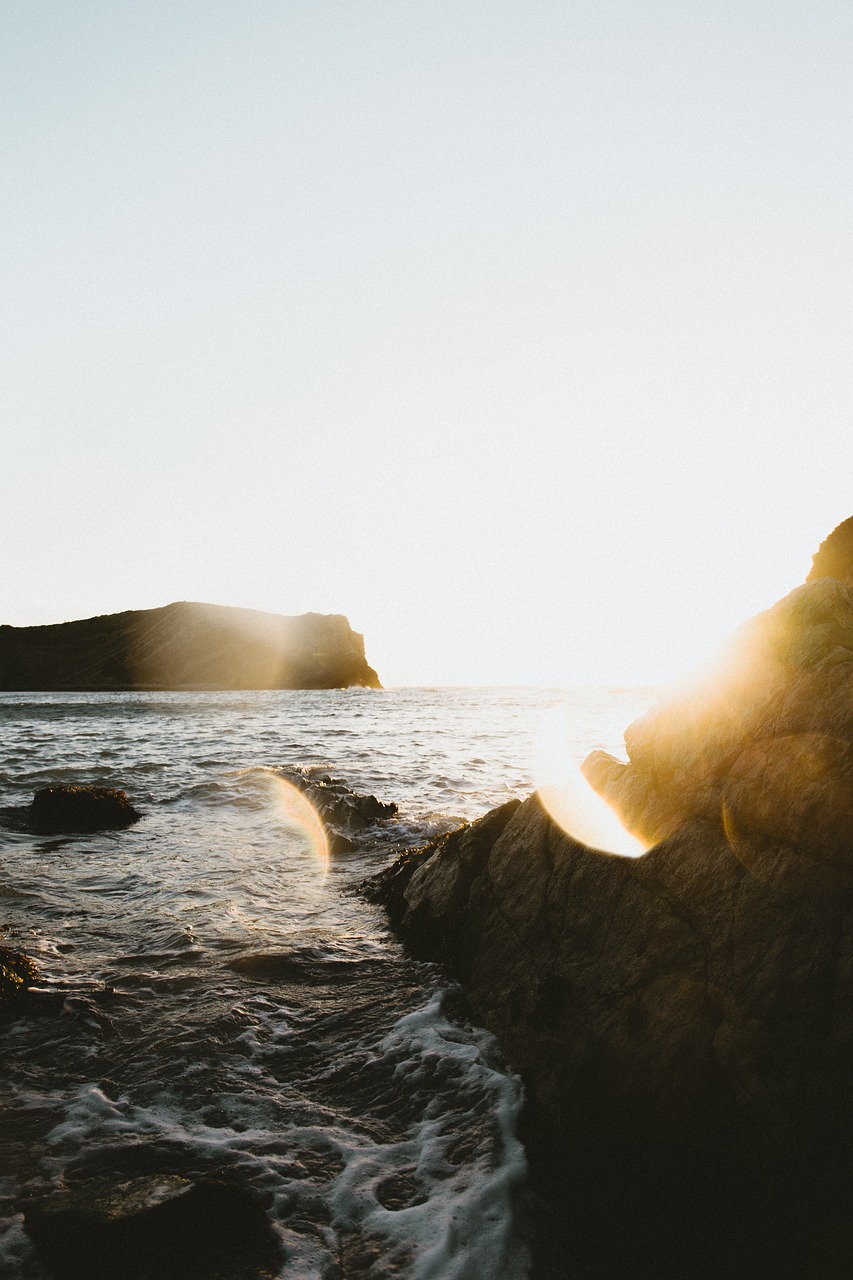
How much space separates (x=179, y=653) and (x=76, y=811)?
98.1 m

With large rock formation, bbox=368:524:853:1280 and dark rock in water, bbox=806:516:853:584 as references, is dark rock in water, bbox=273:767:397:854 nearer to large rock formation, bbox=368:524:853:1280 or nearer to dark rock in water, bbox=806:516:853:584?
large rock formation, bbox=368:524:853:1280

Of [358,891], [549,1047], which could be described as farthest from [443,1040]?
[358,891]

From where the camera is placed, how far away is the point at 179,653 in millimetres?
102750

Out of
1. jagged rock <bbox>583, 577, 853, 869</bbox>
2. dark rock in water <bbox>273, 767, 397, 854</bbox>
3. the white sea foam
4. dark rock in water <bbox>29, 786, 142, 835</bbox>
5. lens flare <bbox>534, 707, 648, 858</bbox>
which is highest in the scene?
jagged rock <bbox>583, 577, 853, 869</bbox>

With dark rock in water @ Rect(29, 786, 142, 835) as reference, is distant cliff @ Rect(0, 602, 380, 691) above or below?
above

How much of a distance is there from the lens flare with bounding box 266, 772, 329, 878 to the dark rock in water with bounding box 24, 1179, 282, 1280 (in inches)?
210

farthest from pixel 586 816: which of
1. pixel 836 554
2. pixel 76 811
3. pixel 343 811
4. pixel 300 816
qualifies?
pixel 836 554

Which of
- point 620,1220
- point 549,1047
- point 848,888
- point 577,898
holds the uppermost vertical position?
point 848,888

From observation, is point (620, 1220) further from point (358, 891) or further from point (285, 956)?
point (358, 891)

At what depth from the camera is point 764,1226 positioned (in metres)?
3.00

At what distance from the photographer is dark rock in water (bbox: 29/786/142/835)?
1004 centimetres

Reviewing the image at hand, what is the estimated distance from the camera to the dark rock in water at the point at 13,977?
4758 mm

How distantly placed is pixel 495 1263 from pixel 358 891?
4854 millimetres

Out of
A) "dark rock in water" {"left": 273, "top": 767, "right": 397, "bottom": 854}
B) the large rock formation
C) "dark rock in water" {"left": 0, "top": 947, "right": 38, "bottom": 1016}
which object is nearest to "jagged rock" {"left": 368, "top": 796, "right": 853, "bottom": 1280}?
the large rock formation
